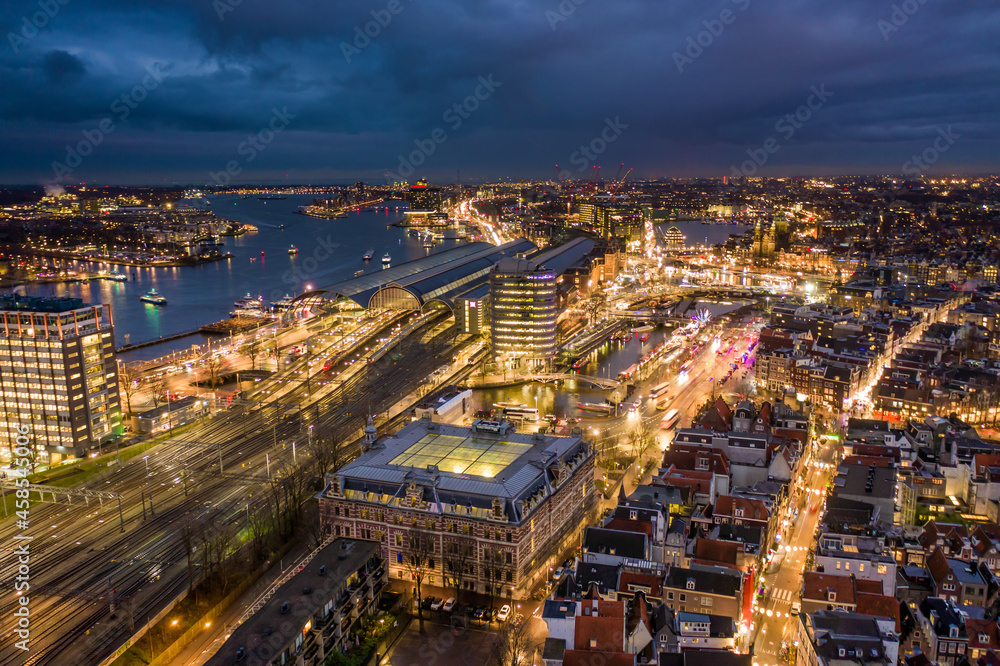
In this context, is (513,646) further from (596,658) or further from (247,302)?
(247,302)

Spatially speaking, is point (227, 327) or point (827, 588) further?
point (227, 327)

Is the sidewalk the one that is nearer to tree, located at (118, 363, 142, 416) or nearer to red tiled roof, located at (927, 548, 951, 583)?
red tiled roof, located at (927, 548, 951, 583)

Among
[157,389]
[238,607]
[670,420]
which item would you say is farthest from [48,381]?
[670,420]

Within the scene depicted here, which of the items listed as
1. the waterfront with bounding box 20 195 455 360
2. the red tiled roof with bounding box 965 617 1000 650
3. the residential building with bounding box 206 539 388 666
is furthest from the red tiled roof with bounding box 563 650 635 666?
the waterfront with bounding box 20 195 455 360

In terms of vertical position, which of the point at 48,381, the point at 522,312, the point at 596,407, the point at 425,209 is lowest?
the point at 596,407

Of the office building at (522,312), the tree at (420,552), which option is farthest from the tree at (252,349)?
the tree at (420,552)

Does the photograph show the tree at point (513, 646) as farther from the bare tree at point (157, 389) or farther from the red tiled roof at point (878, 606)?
the bare tree at point (157, 389)

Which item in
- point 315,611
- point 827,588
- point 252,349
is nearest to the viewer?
point 315,611
